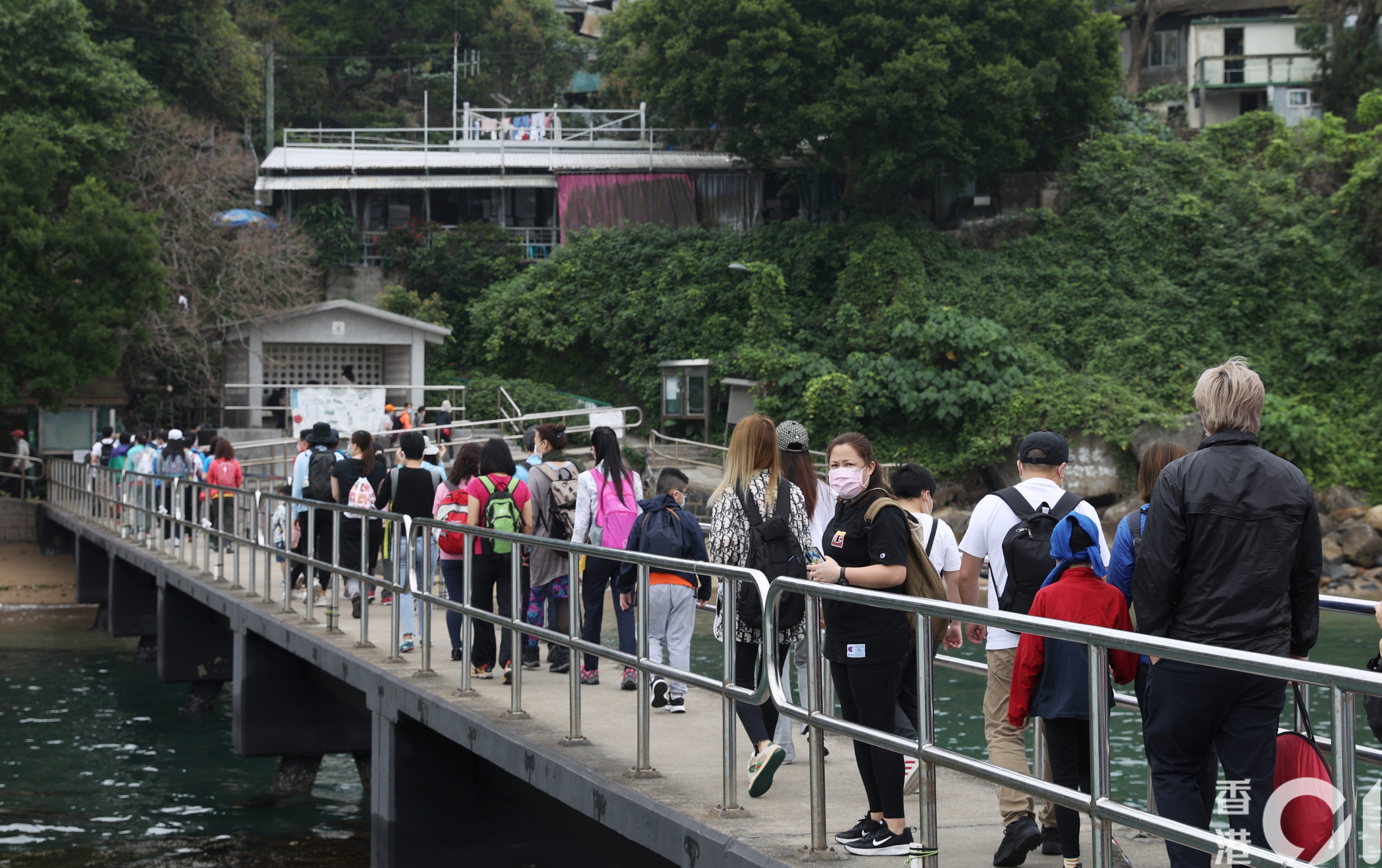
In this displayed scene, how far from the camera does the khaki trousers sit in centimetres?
470

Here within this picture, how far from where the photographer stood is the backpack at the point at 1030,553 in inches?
198

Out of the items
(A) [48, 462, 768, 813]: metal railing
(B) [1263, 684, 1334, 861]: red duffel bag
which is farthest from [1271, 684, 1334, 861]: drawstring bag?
(A) [48, 462, 768, 813]: metal railing

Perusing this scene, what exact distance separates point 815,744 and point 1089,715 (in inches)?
51.4

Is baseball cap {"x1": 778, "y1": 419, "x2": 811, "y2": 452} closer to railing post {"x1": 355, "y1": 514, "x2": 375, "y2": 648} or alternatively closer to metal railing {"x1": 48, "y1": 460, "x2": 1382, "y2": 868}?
metal railing {"x1": 48, "y1": 460, "x2": 1382, "y2": 868}

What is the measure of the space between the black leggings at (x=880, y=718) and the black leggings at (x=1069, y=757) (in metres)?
0.57

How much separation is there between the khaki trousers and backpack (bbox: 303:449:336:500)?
8.57m

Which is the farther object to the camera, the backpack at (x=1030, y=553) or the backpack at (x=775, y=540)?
the backpack at (x=775, y=540)

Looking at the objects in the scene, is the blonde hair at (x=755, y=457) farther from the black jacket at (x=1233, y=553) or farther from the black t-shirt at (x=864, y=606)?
the black jacket at (x=1233, y=553)

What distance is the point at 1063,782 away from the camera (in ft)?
14.3

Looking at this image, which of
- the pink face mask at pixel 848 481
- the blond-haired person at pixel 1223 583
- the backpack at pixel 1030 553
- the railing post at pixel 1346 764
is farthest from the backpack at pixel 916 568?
the railing post at pixel 1346 764

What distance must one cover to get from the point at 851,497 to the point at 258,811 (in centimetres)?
964

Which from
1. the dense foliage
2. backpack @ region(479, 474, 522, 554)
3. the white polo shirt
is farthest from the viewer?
the dense foliage

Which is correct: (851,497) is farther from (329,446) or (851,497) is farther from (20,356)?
(20,356)

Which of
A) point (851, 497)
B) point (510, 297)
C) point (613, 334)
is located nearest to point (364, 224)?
point (510, 297)
